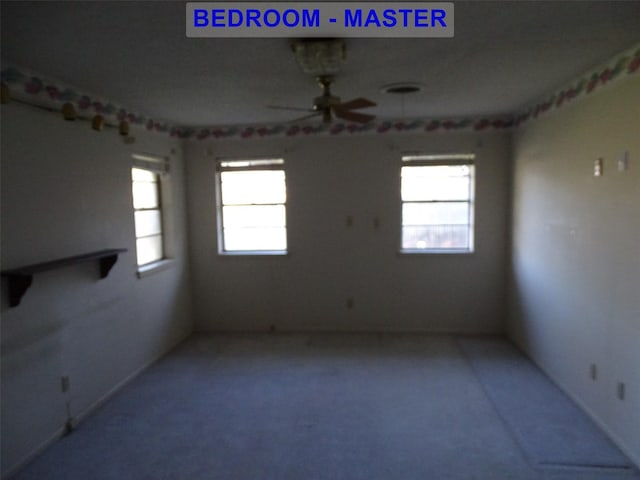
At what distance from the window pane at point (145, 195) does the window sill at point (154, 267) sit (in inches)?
22.8

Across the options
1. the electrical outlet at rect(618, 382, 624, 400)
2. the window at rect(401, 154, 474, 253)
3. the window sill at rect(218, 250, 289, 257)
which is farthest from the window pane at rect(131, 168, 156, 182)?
the electrical outlet at rect(618, 382, 624, 400)

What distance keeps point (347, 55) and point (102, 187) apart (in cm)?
218

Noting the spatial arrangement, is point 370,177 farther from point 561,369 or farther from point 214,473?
point 214,473

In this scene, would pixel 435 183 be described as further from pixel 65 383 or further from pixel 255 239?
pixel 65 383

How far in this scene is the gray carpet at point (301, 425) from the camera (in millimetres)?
2477

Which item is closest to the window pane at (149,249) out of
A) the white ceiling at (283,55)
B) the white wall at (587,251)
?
the white ceiling at (283,55)

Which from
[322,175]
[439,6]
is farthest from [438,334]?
[439,6]

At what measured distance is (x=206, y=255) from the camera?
5.01m

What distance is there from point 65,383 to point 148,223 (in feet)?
5.89

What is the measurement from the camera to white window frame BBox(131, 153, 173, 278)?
4008 millimetres

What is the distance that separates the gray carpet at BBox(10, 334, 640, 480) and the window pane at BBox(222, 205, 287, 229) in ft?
4.94

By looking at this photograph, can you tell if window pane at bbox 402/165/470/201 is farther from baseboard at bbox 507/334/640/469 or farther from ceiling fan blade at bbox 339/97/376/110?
ceiling fan blade at bbox 339/97/376/110

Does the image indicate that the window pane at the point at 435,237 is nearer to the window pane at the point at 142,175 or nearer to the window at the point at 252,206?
the window at the point at 252,206

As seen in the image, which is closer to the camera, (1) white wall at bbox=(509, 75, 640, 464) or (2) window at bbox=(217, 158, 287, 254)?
(1) white wall at bbox=(509, 75, 640, 464)
